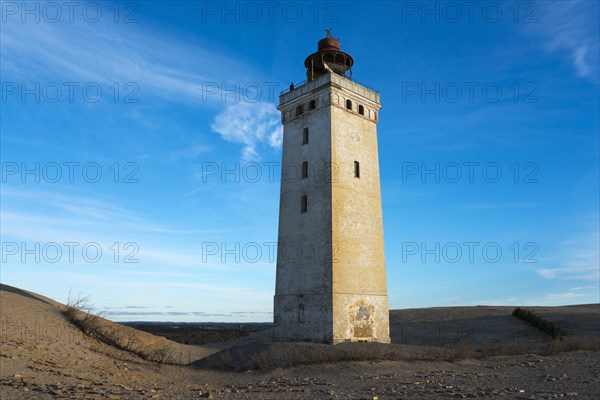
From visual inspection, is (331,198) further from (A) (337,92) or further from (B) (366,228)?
(A) (337,92)

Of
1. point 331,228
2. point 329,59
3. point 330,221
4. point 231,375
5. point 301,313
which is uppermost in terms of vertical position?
point 329,59

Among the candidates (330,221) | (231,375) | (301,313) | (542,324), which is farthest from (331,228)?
(542,324)

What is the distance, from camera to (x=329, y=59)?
29.0 meters

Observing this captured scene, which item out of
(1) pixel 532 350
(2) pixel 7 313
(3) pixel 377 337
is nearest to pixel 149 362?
(2) pixel 7 313

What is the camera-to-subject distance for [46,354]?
1655 centimetres

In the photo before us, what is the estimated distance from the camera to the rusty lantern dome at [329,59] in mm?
28594

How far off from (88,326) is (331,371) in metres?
11.3

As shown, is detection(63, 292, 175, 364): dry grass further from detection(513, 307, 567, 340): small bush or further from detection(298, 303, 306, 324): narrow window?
detection(513, 307, 567, 340): small bush

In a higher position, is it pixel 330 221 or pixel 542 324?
pixel 330 221

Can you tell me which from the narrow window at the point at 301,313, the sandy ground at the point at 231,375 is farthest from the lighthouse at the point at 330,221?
the sandy ground at the point at 231,375

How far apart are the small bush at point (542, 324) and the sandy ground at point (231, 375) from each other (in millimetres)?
9613

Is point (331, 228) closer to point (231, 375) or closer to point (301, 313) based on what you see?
point (301, 313)

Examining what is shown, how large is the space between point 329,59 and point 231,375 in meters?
19.6

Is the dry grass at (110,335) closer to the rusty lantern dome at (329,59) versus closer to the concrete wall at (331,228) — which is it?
the concrete wall at (331,228)
